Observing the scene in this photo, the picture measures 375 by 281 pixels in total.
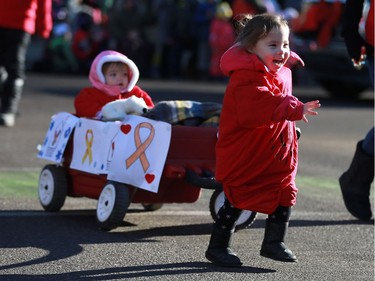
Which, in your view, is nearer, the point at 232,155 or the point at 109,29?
the point at 232,155

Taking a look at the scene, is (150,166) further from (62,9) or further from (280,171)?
(62,9)

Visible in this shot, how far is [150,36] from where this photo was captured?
24.8 meters

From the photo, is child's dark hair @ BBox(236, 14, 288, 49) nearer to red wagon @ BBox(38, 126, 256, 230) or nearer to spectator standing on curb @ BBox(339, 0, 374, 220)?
red wagon @ BBox(38, 126, 256, 230)

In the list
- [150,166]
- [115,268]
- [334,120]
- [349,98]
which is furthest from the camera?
[349,98]

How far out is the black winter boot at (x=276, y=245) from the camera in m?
6.04

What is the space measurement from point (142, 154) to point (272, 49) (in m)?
1.30

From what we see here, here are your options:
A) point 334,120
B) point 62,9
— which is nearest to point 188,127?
point 334,120

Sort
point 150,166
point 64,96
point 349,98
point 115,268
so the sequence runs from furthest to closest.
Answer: point 349,98
point 64,96
point 150,166
point 115,268

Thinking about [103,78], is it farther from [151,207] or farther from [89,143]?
[151,207]

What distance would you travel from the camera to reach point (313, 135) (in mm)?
13438

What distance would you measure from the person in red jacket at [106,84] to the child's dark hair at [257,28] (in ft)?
5.65

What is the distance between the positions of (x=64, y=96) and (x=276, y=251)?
11816 mm

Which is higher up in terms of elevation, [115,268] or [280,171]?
[280,171]

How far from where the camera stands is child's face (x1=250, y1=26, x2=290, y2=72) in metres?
5.93
